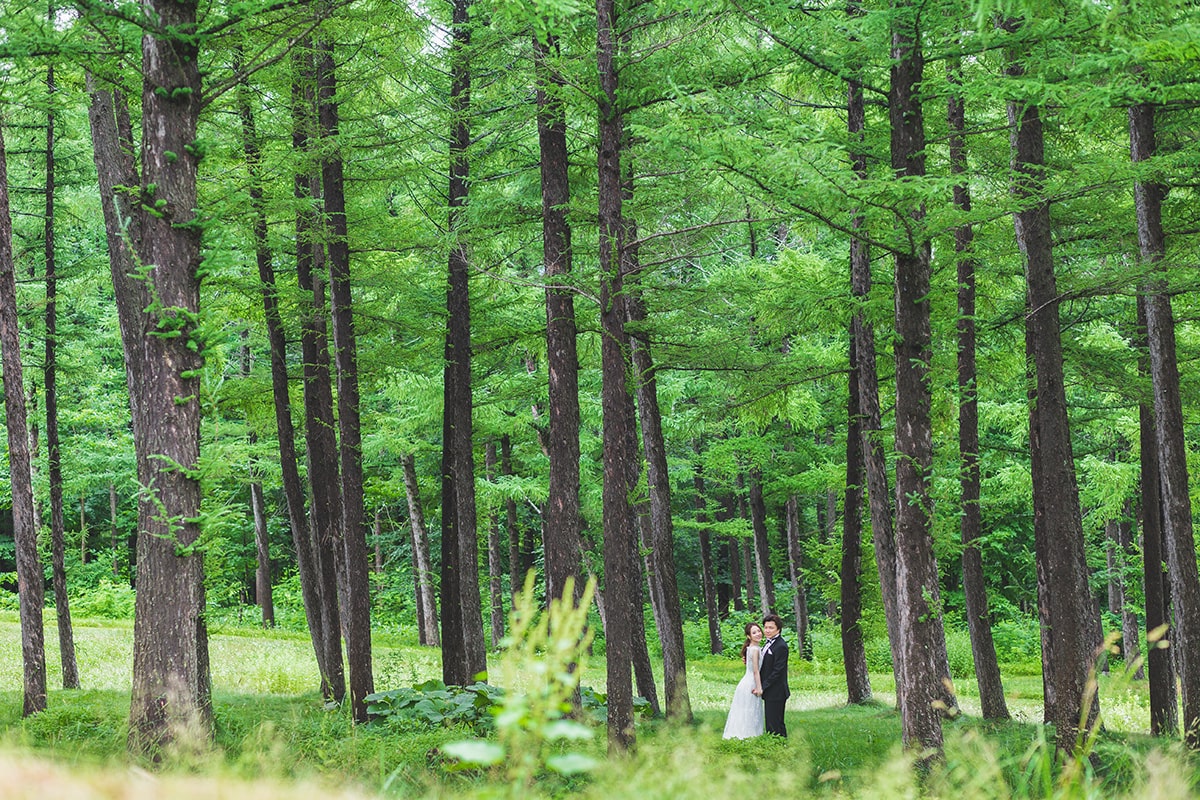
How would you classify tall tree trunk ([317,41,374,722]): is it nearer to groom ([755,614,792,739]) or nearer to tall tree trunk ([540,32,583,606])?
tall tree trunk ([540,32,583,606])

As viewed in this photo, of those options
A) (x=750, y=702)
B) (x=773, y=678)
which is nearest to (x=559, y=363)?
(x=773, y=678)

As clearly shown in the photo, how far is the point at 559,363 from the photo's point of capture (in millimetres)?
11383

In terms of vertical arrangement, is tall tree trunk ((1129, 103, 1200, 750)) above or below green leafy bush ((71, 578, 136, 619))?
above

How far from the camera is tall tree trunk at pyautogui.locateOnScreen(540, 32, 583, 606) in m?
11.4

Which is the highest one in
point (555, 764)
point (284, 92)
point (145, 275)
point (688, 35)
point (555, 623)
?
point (284, 92)

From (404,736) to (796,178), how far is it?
6771 millimetres

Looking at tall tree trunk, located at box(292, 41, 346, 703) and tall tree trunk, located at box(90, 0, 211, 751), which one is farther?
tall tree trunk, located at box(292, 41, 346, 703)

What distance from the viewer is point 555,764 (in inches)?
84.4

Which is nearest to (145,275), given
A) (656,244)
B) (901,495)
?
(901,495)

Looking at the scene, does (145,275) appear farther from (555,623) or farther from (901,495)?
(901,495)

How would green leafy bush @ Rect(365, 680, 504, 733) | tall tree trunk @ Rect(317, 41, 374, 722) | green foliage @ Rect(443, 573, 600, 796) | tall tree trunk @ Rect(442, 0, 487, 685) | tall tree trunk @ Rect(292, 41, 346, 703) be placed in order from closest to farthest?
green foliage @ Rect(443, 573, 600, 796)
green leafy bush @ Rect(365, 680, 504, 733)
tall tree trunk @ Rect(317, 41, 374, 722)
tall tree trunk @ Rect(292, 41, 346, 703)
tall tree trunk @ Rect(442, 0, 487, 685)

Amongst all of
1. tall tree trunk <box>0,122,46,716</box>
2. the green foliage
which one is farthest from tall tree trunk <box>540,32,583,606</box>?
the green foliage

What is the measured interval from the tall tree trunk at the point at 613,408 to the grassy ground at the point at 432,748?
0.76 metres

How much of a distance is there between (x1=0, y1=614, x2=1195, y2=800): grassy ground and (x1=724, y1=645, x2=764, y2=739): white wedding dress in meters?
0.45
